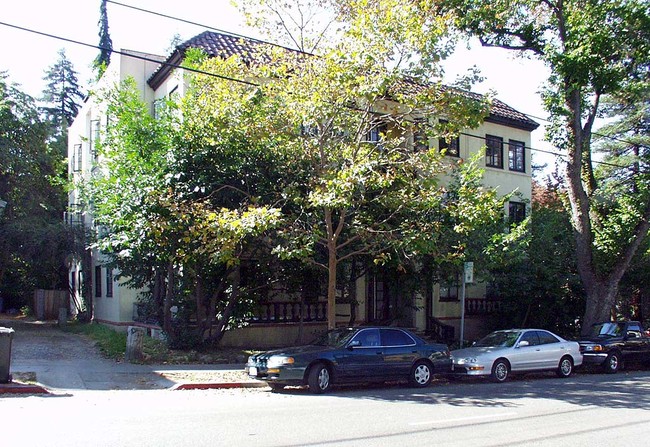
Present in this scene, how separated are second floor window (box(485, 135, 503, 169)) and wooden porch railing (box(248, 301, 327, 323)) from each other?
1082 cm

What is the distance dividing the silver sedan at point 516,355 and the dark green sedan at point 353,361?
98 cm

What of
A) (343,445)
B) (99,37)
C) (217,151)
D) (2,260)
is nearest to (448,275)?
(217,151)

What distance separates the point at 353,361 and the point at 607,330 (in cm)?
1047

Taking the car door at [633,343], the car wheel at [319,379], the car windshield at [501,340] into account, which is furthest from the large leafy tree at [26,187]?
the car door at [633,343]

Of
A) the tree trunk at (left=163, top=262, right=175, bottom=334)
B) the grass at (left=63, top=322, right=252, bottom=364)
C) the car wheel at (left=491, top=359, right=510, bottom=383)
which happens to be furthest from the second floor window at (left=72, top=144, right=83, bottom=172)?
the car wheel at (left=491, top=359, right=510, bottom=383)

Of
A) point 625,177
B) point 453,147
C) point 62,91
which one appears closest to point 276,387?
point 453,147

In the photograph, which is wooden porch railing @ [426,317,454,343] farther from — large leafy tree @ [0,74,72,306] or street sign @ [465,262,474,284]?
large leafy tree @ [0,74,72,306]

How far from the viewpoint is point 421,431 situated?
9398 millimetres

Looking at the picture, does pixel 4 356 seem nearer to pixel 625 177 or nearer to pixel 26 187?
pixel 26 187

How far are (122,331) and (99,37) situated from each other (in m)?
31.2

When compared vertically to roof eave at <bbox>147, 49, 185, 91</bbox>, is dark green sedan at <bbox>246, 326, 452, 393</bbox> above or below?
below

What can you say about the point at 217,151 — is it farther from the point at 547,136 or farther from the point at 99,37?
the point at 99,37

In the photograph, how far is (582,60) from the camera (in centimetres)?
1986

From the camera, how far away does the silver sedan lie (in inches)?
647
